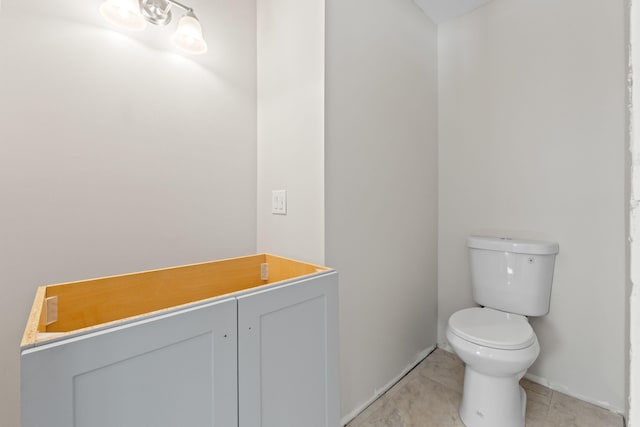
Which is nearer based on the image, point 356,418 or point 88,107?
point 88,107

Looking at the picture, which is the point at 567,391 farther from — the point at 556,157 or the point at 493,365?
the point at 556,157

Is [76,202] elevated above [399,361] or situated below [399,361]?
above

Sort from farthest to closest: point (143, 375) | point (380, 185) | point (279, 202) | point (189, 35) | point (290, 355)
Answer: point (380, 185), point (279, 202), point (189, 35), point (290, 355), point (143, 375)

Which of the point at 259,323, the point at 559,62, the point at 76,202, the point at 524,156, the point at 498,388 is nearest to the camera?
the point at 259,323

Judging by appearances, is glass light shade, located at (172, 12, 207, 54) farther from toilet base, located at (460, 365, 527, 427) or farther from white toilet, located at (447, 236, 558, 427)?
toilet base, located at (460, 365, 527, 427)

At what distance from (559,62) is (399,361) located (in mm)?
1948

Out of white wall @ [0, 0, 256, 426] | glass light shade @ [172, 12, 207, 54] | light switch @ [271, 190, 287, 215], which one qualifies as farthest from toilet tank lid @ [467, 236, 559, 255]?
glass light shade @ [172, 12, 207, 54]

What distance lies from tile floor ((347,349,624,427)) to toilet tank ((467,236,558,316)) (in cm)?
47

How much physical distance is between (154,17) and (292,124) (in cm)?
68

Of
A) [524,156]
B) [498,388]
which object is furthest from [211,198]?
[524,156]

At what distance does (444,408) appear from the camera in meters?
1.47

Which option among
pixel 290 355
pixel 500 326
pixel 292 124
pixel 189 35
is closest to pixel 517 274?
pixel 500 326

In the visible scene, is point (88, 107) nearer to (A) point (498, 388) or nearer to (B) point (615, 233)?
(A) point (498, 388)

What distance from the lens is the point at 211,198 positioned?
1.42m
